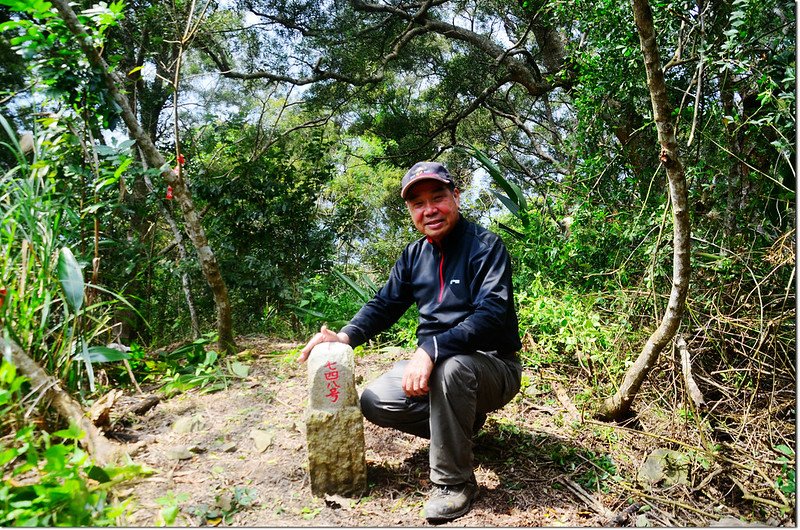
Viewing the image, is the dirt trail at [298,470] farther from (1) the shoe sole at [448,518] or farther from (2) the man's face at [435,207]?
(2) the man's face at [435,207]

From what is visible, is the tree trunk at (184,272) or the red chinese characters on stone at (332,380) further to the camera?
the tree trunk at (184,272)

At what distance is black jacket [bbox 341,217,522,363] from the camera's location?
213 cm

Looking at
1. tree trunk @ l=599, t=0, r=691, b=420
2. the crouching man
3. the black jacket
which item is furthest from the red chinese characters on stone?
tree trunk @ l=599, t=0, r=691, b=420

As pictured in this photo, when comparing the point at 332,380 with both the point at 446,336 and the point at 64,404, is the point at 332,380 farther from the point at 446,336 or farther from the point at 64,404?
the point at 64,404

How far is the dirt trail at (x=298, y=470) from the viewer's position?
2.02 metres

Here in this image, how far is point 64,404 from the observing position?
2158 mm

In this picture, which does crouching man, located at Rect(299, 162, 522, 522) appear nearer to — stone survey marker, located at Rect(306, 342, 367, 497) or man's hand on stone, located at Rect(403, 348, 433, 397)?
man's hand on stone, located at Rect(403, 348, 433, 397)

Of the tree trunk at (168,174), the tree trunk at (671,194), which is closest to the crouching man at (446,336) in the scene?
the tree trunk at (671,194)

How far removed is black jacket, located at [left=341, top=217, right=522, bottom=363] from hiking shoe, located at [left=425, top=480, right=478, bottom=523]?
52 centimetres

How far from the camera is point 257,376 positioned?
3.63 meters

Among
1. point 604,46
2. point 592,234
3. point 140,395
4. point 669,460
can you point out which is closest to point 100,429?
point 140,395

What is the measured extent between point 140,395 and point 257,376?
0.75 m

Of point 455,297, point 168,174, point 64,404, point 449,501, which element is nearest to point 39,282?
point 64,404

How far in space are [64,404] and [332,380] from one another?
1.10 m
